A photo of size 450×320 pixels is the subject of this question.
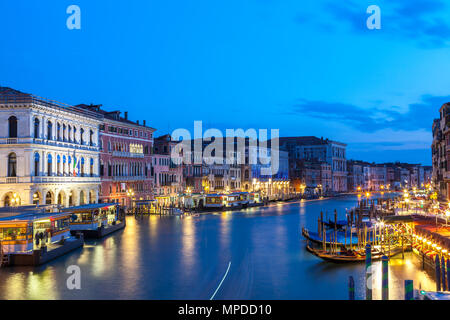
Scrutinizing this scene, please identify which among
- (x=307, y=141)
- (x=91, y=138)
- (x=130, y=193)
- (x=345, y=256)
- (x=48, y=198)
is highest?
(x=307, y=141)

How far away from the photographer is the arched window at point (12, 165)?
26.2 meters

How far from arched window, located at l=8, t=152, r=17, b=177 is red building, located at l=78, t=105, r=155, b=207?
921 centimetres

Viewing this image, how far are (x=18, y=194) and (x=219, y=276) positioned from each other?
52.5 ft

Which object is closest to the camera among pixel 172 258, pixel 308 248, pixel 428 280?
pixel 428 280

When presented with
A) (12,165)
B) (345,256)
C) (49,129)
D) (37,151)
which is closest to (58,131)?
(49,129)

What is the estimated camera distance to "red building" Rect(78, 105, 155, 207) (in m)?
36.3

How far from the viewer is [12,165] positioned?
86.4 feet

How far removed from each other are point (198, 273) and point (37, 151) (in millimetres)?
15800

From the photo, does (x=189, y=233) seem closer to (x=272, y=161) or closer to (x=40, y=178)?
(x=40, y=178)

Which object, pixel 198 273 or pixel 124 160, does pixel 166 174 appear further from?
pixel 198 273

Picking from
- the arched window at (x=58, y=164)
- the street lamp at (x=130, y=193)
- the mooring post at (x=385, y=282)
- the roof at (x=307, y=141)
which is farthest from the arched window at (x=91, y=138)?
the roof at (x=307, y=141)

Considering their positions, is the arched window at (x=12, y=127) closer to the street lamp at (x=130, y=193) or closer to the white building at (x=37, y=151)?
the white building at (x=37, y=151)

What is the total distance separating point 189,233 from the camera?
26234 mm

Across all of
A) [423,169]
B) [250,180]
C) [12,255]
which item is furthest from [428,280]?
[423,169]
